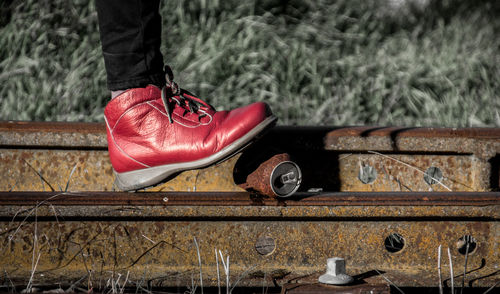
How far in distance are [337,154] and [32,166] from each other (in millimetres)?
1316

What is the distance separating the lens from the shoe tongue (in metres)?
1.60

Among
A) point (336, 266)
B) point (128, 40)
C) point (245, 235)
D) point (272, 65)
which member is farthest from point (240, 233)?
point (272, 65)

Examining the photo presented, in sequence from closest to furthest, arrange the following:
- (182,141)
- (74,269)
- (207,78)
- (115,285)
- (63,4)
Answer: (115,285) < (74,269) < (182,141) < (207,78) < (63,4)

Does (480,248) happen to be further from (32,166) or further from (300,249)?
(32,166)

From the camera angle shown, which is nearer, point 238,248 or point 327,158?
point 238,248

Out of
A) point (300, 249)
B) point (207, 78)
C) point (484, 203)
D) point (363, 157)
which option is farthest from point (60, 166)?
point (207, 78)

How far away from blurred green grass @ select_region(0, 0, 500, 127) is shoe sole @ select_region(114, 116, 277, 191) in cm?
202

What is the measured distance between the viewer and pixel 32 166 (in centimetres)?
207

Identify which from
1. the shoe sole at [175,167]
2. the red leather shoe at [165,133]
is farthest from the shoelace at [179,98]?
the shoe sole at [175,167]

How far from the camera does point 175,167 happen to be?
163 cm

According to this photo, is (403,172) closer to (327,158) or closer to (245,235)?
(327,158)

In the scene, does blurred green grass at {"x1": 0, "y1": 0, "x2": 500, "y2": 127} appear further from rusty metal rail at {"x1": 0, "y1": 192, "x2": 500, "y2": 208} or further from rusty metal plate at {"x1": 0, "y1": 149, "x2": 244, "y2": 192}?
rusty metal rail at {"x1": 0, "y1": 192, "x2": 500, "y2": 208}

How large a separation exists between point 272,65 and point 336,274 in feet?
9.42

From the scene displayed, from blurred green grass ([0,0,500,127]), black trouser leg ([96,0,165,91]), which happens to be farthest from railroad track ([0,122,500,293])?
blurred green grass ([0,0,500,127])
